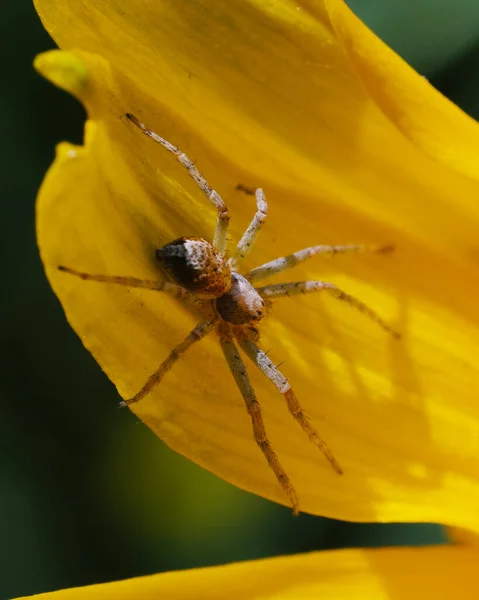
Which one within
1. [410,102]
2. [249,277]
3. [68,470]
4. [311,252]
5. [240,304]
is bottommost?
[68,470]

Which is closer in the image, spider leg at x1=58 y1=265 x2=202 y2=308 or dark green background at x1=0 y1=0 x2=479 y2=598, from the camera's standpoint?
spider leg at x1=58 y1=265 x2=202 y2=308

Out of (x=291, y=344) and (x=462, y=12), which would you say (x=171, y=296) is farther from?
(x=462, y=12)

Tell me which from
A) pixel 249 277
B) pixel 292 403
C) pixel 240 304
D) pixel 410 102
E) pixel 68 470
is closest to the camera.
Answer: pixel 410 102

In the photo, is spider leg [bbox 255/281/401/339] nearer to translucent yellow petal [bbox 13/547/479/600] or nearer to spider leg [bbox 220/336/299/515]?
spider leg [bbox 220/336/299/515]

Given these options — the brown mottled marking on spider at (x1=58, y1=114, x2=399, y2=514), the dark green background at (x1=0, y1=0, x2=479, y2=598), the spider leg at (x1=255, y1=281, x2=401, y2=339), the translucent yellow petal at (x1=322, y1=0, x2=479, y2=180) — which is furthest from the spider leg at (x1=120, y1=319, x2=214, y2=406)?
the dark green background at (x1=0, y1=0, x2=479, y2=598)

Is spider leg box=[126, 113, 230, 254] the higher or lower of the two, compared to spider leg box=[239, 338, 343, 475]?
higher

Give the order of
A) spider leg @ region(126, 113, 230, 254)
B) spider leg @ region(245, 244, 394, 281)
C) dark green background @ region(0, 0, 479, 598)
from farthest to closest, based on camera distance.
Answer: dark green background @ region(0, 0, 479, 598), spider leg @ region(245, 244, 394, 281), spider leg @ region(126, 113, 230, 254)

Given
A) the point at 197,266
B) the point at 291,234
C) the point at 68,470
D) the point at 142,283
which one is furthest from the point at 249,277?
the point at 68,470

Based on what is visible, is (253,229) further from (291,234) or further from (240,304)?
(240,304)
